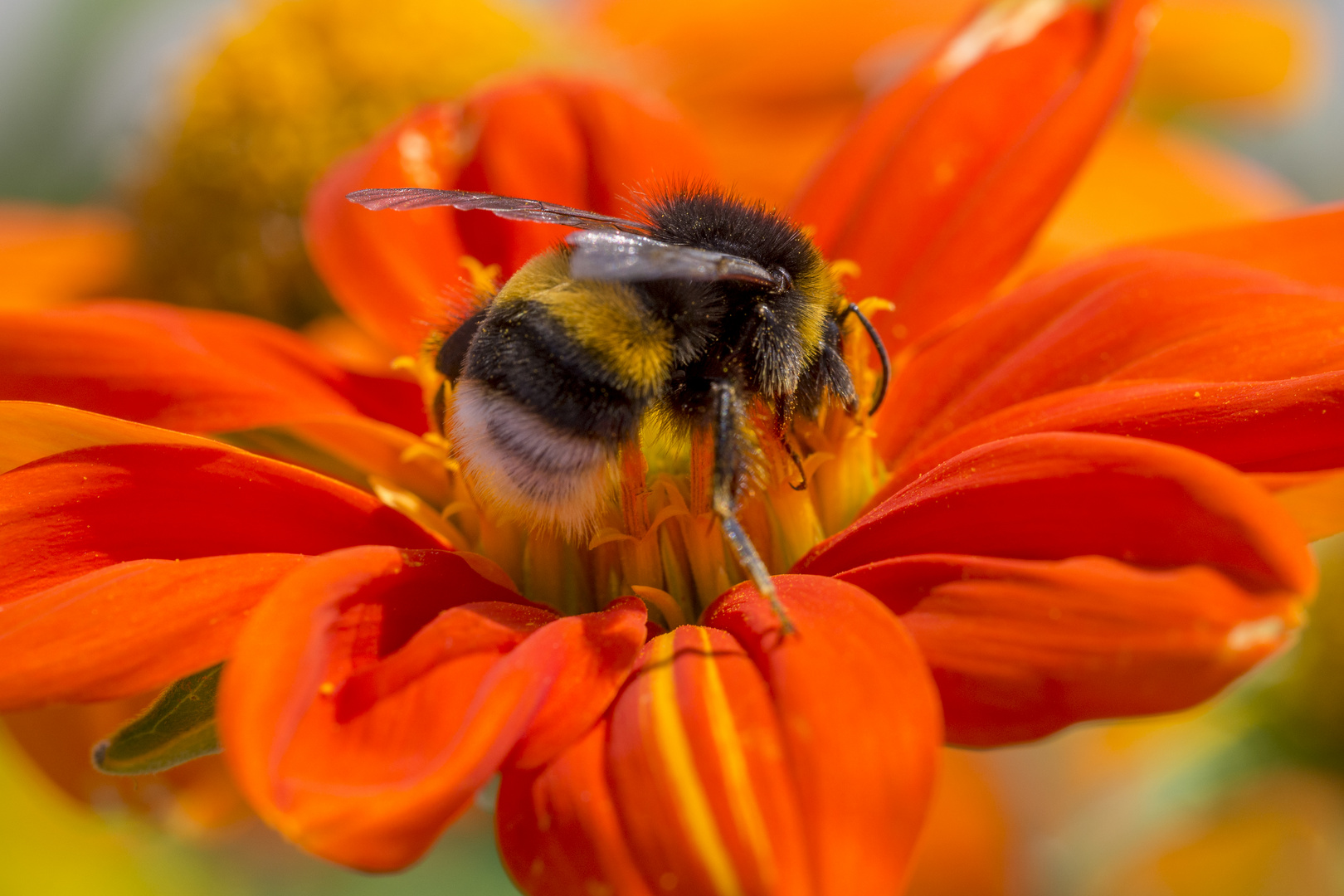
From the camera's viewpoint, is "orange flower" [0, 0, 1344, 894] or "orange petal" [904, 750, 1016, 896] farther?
"orange petal" [904, 750, 1016, 896]

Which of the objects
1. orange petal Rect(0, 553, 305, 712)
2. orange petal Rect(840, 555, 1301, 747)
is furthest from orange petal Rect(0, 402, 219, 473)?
orange petal Rect(840, 555, 1301, 747)

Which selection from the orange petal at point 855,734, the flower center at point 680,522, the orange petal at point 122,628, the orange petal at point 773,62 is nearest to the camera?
the orange petal at point 855,734

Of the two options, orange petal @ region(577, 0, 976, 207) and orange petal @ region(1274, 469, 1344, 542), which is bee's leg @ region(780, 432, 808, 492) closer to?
orange petal @ region(1274, 469, 1344, 542)

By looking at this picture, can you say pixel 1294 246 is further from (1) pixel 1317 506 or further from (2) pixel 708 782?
(2) pixel 708 782

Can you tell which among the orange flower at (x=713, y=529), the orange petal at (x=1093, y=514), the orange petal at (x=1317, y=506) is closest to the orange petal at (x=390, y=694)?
the orange flower at (x=713, y=529)

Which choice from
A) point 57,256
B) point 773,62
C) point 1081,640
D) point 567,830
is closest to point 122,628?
point 567,830

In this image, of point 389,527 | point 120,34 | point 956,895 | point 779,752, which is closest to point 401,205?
point 389,527

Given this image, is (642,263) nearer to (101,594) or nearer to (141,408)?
(101,594)

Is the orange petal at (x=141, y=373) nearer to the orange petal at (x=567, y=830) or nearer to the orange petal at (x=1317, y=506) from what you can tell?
the orange petal at (x=567, y=830)
